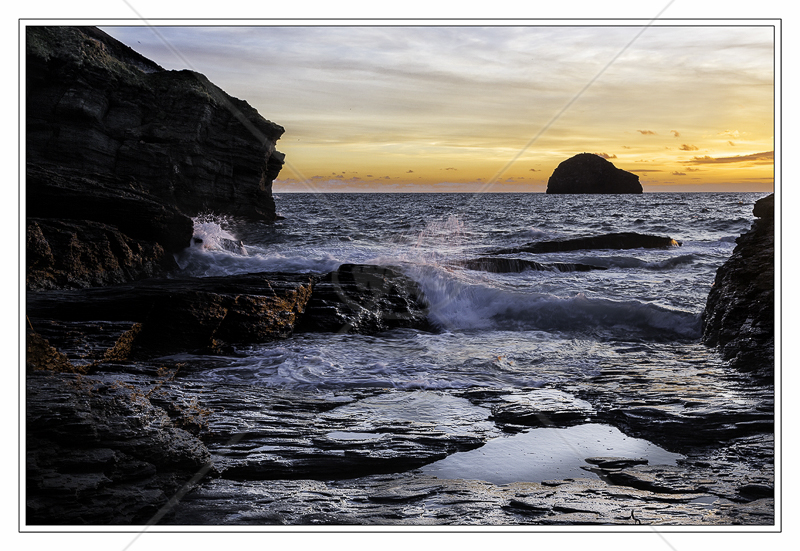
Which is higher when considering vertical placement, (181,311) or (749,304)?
(749,304)

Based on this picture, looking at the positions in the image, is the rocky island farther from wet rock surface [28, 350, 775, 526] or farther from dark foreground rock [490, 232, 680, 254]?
dark foreground rock [490, 232, 680, 254]

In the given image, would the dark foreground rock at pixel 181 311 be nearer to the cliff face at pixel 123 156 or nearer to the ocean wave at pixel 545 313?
the cliff face at pixel 123 156

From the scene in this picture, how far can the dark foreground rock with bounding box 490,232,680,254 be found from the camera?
1489 centimetres

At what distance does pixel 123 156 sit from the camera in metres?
20.3

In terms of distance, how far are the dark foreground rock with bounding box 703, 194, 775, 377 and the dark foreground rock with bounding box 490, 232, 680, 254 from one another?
328 inches

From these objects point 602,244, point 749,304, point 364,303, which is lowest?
point 364,303

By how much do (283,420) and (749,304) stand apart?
4.28m

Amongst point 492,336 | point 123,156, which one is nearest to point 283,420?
point 492,336

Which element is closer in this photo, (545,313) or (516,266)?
(545,313)

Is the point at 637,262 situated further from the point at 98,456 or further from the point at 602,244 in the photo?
the point at 98,456

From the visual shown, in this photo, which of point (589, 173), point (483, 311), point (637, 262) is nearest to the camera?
point (483, 311)

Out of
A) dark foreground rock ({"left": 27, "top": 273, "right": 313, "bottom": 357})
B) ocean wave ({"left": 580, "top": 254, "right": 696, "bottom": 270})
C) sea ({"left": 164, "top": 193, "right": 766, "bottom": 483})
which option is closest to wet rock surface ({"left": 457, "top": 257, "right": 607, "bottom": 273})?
sea ({"left": 164, "top": 193, "right": 766, "bottom": 483})

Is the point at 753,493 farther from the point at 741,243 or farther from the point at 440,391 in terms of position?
the point at 741,243

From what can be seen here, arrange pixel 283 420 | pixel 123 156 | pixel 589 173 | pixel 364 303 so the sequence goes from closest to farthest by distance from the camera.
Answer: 1. pixel 283 420
2. pixel 364 303
3. pixel 589 173
4. pixel 123 156
